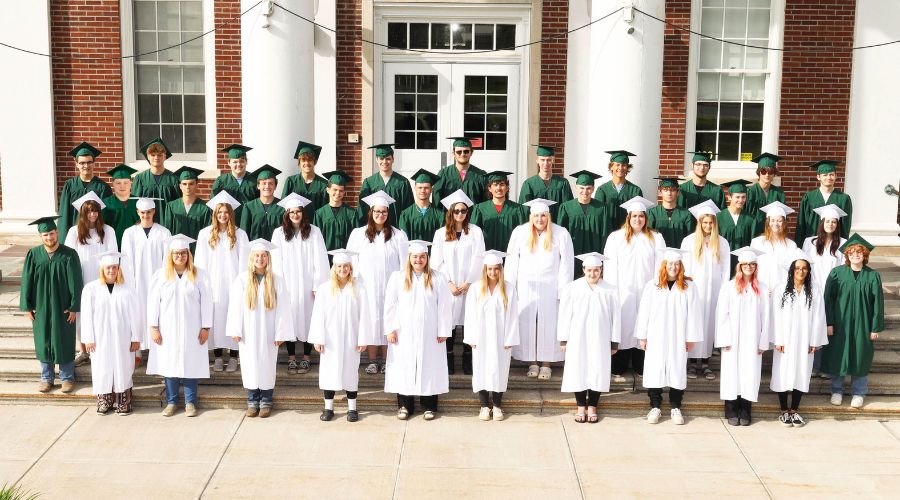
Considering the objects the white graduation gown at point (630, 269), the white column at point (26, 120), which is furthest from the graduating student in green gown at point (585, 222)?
the white column at point (26, 120)

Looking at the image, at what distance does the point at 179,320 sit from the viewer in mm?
9680

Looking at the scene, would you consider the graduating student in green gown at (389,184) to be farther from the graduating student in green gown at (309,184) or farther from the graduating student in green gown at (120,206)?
the graduating student in green gown at (120,206)

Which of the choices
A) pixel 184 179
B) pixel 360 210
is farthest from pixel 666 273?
pixel 184 179

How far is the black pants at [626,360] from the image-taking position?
10.5 metres

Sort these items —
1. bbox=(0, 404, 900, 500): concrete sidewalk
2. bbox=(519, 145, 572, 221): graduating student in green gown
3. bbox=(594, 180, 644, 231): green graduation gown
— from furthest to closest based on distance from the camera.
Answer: bbox=(519, 145, 572, 221): graduating student in green gown → bbox=(594, 180, 644, 231): green graduation gown → bbox=(0, 404, 900, 500): concrete sidewalk

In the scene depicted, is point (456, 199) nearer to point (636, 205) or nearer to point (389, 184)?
point (389, 184)

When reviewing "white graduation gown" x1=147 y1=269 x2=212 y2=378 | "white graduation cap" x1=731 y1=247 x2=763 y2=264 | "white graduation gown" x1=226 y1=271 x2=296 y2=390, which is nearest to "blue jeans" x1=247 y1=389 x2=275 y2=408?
"white graduation gown" x1=226 y1=271 x2=296 y2=390

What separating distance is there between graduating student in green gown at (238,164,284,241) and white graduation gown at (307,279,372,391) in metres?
1.25

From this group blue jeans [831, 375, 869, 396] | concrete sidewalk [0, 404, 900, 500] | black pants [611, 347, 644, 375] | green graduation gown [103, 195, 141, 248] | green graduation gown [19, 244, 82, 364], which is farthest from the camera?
green graduation gown [103, 195, 141, 248]

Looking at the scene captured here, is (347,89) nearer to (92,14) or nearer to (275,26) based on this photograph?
(275,26)

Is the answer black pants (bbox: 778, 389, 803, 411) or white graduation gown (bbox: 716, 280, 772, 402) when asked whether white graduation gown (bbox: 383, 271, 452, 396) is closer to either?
white graduation gown (bbox: 716, 280, 772, 402)

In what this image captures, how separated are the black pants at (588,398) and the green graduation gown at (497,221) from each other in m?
1.82

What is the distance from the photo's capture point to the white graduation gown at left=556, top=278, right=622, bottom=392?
9.68 m

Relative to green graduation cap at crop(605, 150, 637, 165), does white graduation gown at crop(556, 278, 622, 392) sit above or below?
below
